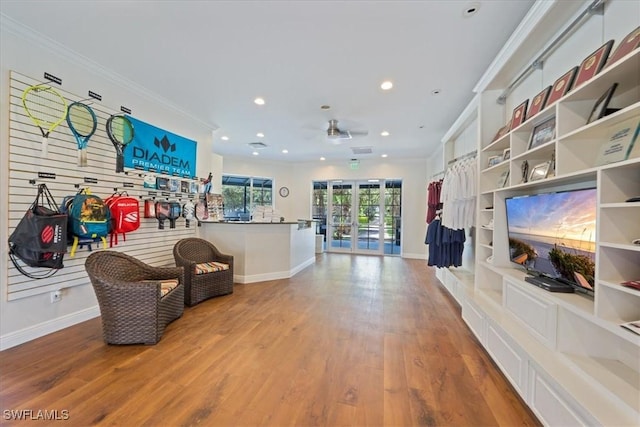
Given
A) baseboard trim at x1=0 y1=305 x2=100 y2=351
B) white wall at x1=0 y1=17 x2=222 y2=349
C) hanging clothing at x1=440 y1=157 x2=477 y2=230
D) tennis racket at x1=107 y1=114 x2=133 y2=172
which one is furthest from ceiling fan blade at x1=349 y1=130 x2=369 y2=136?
baseboard trim at x1=0 y1=305 x2=100 y2=351

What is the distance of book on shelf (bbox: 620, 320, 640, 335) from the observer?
1.18 metres

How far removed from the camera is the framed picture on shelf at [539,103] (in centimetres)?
196

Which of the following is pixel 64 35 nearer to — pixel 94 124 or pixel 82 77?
pixel 82 77

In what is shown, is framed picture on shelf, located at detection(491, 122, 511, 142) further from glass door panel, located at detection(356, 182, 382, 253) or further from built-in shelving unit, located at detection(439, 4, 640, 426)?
glass door panel, located at detection(356, 182, 382, 253)

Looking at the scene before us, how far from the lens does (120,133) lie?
10.7ft

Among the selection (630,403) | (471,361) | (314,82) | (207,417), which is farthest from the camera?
(314,82)

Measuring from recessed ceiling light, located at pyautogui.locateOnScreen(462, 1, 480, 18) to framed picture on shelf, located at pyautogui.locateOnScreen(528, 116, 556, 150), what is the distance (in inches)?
40.5

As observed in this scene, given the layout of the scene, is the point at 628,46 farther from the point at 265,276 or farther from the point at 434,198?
the point at 265,276

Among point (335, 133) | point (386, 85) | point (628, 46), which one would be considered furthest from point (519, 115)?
point (335, 133)

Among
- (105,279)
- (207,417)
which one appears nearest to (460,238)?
(207,417)

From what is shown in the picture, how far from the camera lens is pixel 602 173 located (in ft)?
4.38

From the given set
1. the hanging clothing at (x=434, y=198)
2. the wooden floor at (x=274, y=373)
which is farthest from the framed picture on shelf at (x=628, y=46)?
the hanging clothing at (x=434, y=198)

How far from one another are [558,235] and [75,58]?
478 cm

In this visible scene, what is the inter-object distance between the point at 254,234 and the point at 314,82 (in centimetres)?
271
